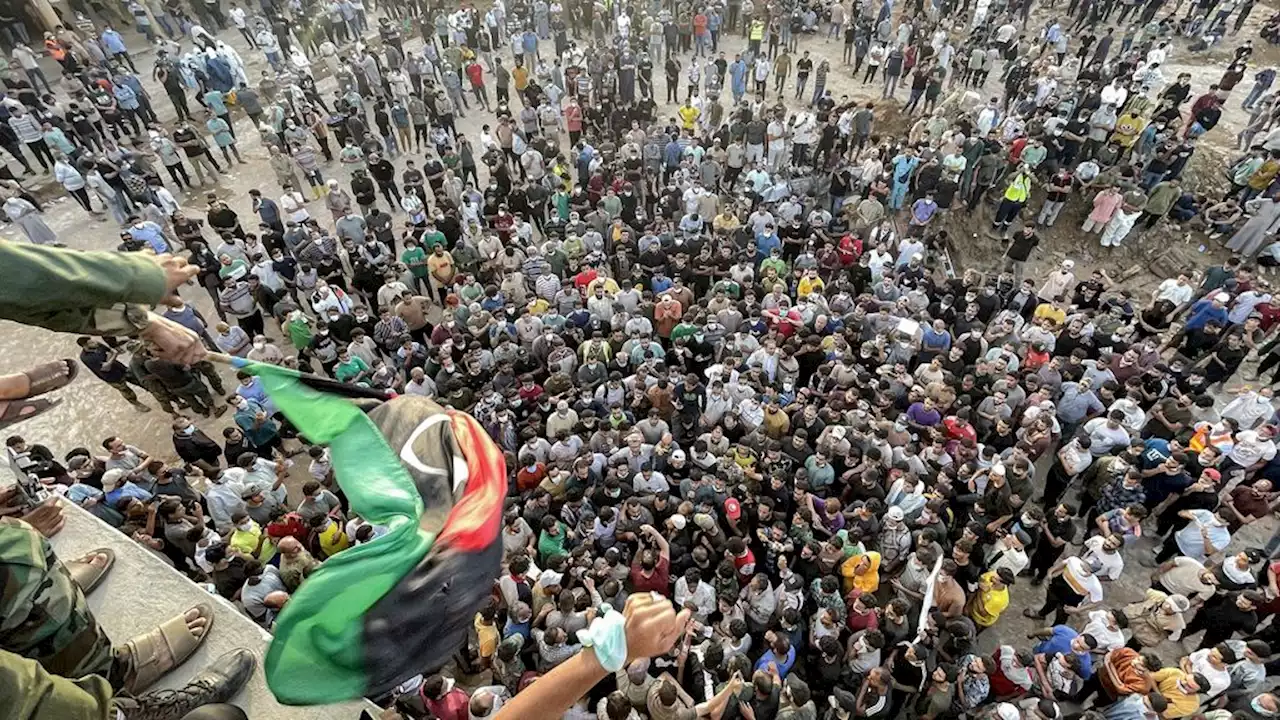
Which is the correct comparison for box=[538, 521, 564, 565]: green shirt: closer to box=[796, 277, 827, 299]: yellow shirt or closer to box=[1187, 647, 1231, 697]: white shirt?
box=[796, 277, 827, 299]: yellow shirt

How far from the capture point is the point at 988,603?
26.9ft

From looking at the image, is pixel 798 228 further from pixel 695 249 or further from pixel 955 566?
pixel 955 566

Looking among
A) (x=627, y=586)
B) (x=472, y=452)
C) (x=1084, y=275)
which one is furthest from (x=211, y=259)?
(x=1084, y=275)

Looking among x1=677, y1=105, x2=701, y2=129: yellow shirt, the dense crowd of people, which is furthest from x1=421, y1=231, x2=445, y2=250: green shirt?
x1=677, y1=105, x2=701, y2=129: yellow shirt

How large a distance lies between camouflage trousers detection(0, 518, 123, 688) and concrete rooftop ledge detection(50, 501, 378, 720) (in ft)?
2.07

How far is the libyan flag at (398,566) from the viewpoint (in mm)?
2877

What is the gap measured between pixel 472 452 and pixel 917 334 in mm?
9537

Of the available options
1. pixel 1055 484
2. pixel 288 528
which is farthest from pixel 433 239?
pixel 1055 484

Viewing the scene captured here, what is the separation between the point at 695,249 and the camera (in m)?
13.8

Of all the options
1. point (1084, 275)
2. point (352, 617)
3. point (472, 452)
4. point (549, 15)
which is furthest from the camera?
point (549, 15)

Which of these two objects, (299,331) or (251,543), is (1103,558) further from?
(299,331)

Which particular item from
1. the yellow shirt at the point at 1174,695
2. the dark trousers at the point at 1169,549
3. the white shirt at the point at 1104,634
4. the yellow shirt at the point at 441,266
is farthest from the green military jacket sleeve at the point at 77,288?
the dark trousers at the point at 1169,549

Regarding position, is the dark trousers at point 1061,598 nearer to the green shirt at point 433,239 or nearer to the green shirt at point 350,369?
the green shirt at point 350,369

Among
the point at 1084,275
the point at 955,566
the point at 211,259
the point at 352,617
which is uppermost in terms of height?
the point at 352,617
